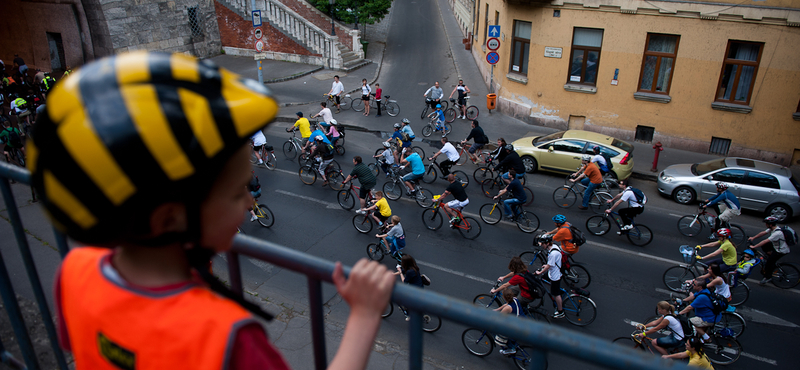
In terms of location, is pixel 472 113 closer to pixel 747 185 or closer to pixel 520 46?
pixel 520 46

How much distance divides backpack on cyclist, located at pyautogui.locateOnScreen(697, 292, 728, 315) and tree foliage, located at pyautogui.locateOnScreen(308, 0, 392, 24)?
2634 centimetres

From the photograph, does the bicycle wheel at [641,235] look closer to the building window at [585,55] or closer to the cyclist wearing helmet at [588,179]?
the cyclist wearing helmet at [588,179]

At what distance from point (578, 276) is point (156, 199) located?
11.1 m

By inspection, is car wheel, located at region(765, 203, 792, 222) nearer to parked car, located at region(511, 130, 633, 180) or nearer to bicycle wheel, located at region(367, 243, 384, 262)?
parked car, located at region(511, 130, 633, 180)

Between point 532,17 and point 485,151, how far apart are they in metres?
6.17

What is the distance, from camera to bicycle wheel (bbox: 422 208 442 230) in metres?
13.8

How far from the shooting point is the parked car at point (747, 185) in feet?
47.9

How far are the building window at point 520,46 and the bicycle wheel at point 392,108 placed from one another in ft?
18.0

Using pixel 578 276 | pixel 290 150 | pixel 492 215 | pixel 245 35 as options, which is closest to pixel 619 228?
pixel 578 276

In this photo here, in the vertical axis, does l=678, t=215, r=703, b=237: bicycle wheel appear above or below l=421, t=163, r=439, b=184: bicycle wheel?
below

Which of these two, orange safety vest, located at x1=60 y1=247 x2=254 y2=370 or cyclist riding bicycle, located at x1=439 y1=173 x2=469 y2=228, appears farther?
cyclist riding bicycle, located at x1=439 y1=173 x2=469 y2=228

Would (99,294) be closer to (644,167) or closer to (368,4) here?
(644,167)

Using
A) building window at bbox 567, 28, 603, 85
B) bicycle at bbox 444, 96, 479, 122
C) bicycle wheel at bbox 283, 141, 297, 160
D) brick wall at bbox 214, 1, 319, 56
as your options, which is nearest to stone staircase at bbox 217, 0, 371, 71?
brick wall at bbox 214, 1, 319, 56

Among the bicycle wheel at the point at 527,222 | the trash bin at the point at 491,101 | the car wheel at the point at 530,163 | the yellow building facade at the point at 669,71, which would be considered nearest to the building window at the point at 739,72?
the yellow building facade at the point at 669,71
